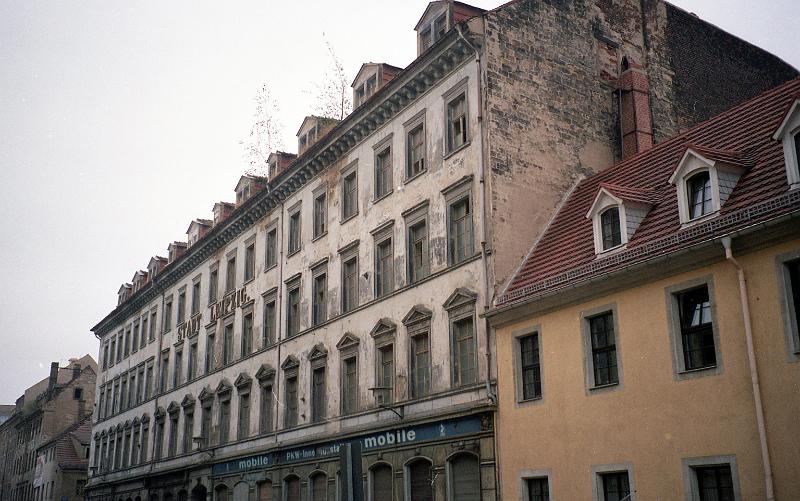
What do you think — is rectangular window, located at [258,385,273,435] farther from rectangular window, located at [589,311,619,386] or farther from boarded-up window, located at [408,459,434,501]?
rectangular window, located at [589,311,619,386]

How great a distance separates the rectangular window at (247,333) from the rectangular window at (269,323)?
62.0 inches

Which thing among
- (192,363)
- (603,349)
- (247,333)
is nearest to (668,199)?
(603,349)

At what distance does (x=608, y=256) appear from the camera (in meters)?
20.5

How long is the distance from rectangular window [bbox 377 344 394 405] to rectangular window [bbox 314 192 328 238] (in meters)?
6.48

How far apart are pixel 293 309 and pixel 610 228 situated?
1603cm

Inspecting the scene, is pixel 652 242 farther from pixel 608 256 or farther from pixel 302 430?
pixel 302 430

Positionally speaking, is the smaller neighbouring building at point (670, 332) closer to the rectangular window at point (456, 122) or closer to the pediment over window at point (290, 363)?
the rectangular window at point (456, 122)

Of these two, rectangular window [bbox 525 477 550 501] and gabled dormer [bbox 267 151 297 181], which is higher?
gabled dormer [bbox 267 151 297 181]

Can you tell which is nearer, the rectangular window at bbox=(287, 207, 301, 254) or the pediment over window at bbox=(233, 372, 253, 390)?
the rectangular window at bbox=(287, 207, 301, 254)

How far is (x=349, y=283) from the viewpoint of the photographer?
3031cm

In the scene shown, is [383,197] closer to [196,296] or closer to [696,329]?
[696,329]

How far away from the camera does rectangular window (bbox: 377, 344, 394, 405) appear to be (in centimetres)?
2669

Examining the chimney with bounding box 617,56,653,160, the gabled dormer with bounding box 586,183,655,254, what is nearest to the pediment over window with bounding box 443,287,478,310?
the gabled dormer with bounding box 586,183,655,254

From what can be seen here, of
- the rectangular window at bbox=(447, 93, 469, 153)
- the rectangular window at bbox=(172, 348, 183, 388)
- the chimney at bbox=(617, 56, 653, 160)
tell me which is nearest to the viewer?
the rectangular window at bbox=(447, 93, 469, 153)
